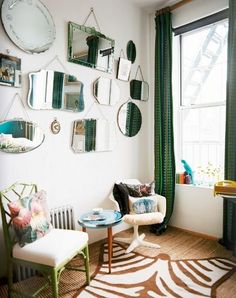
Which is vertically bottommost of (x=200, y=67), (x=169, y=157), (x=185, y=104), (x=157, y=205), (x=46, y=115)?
(x=157, y=205)

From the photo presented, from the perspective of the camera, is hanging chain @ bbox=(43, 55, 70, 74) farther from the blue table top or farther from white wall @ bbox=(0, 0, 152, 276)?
the blue table top

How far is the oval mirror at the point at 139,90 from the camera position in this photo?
333 centimetres

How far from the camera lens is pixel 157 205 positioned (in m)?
2.92

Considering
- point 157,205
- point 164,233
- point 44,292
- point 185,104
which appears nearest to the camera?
point 44,292

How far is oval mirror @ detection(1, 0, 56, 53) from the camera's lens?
7.06ft

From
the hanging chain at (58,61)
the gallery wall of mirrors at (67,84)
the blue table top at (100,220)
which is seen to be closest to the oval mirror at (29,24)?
the gallery wall of mirrors at (67,84)

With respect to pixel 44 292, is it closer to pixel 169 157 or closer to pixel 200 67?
pixel 169 157

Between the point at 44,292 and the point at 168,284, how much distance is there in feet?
3.35

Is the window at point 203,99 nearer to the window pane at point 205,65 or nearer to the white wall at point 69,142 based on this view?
the window pane at point 205,65

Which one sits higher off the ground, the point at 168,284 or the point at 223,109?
the point at 223,109

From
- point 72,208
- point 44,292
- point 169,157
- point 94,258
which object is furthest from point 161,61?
point 44,292

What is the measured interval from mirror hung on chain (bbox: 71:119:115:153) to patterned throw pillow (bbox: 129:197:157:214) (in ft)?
2.33

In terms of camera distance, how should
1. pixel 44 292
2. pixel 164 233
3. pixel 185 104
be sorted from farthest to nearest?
pixel 185 104 < pixel 164 233 < pixel 44 292

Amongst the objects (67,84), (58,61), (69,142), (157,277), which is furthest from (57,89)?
(157,277)
